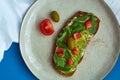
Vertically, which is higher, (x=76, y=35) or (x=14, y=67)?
(x=76, y=35)

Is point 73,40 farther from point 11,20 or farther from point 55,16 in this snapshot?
point 11,20

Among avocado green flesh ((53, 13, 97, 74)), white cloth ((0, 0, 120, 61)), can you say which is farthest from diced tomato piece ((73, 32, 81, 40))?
white cloth ((0, 0, 120, 61))

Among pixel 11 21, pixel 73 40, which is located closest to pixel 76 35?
pixel 73 40

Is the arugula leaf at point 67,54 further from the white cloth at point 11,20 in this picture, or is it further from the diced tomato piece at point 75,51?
the white cloth at point 11,20

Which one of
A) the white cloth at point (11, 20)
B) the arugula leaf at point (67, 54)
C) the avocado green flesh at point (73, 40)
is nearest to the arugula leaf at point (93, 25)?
the avocado green flesh at point (73, 40)

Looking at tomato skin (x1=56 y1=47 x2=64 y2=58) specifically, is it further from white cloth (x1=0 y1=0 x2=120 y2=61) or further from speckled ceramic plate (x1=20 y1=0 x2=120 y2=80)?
white cloth (x1=0 y1=0 x2=120 y2=61)
